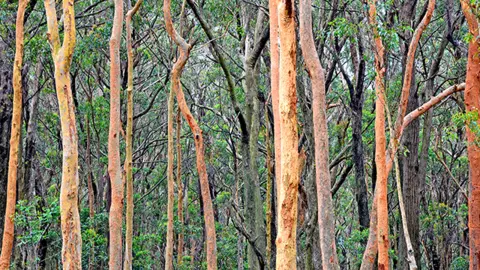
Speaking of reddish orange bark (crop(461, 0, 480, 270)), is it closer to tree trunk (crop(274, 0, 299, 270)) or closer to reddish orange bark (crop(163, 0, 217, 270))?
reddish orange bark (crop(163, 0, 217, 270))

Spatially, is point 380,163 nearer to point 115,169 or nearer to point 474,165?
point 474,165

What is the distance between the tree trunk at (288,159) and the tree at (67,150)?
339 centimetres

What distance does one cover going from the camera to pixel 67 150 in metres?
8.41

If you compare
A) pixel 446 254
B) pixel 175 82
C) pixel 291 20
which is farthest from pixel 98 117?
pixel 291 20

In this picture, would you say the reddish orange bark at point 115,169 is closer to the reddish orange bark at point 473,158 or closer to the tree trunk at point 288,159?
the tree trunk at point 288,159

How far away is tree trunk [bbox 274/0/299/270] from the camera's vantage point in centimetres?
565

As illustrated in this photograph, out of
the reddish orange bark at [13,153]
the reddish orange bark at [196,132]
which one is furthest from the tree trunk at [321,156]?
the reddish orange bark at [13,153]

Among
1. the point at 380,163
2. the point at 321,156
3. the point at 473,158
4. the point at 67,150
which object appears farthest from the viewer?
the point at 473,158

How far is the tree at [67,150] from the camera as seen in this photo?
26.7 feet

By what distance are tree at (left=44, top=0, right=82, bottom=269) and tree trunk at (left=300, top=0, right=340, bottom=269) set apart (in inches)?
121

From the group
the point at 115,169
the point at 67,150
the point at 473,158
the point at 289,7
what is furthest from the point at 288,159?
the point at 473,158

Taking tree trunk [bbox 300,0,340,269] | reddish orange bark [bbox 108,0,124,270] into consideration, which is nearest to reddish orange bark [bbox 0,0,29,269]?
reddish orange bark [bbox 108,0,124,270]

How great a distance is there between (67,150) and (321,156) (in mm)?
3259

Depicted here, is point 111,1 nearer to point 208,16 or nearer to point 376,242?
point 208,16
